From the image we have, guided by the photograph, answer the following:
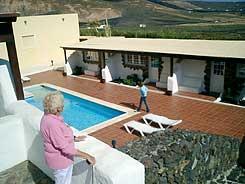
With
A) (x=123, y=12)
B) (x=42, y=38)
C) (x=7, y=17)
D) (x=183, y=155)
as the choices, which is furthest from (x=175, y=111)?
(x=123, y=12)

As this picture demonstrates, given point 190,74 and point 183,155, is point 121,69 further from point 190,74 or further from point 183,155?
point 183,155

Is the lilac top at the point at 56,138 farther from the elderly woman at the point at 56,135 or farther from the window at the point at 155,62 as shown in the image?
the window at the point at 155,62

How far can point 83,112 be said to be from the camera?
15.9m

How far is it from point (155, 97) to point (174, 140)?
846 cm

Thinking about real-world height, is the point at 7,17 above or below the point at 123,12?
below

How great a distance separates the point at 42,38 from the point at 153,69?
1322cm

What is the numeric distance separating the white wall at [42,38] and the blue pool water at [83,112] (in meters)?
8.72

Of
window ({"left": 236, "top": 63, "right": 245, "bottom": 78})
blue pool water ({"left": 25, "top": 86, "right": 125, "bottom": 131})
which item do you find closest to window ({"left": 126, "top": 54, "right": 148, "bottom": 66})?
blue pool water ({"left": 25, "top": 86, "right": 125, "bottom": 131})

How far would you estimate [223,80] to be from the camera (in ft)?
51.3

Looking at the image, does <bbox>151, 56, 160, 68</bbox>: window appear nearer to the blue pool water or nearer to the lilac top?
the blue pool water

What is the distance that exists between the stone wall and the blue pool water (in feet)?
20.1

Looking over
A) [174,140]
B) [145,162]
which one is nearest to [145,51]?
[174,140]

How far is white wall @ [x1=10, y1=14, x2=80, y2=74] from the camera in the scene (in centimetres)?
2512

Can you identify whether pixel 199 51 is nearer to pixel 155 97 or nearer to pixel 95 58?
pixel 155 97
